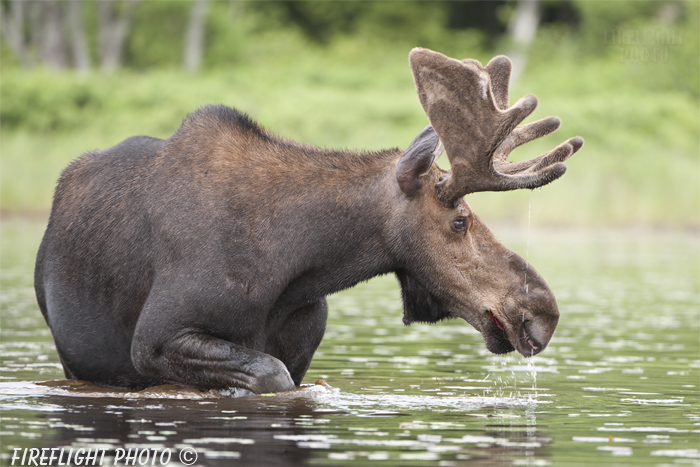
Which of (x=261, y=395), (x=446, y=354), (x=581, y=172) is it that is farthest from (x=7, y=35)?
(x=261, y=395)

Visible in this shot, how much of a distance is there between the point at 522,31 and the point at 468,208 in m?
41.5

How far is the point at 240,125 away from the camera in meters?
8.05

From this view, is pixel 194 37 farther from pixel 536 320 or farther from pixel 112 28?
pixel 536 320

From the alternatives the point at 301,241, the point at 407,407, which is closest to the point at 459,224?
the point at 301,241

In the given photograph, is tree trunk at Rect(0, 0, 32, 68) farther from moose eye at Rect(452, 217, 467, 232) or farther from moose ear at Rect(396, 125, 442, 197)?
moose eye at Rect(452, 217, 467, 232)

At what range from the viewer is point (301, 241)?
7.49 m

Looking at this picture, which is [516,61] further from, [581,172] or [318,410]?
[318,410]

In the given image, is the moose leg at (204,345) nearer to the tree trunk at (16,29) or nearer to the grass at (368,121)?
the grass at (368,121)

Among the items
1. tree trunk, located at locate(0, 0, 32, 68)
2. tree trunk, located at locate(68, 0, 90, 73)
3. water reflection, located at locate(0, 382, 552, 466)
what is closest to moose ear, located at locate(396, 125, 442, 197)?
water reflection, located at locate(0, 382, 552, 466)

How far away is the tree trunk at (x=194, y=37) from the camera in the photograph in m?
43.9

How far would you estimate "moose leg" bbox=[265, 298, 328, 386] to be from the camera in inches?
314

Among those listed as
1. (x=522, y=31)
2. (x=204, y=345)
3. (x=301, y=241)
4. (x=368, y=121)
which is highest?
(x=522, y=31)

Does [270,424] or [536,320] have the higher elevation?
[536,320]

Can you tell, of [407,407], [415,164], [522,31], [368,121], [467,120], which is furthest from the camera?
[522,31]
